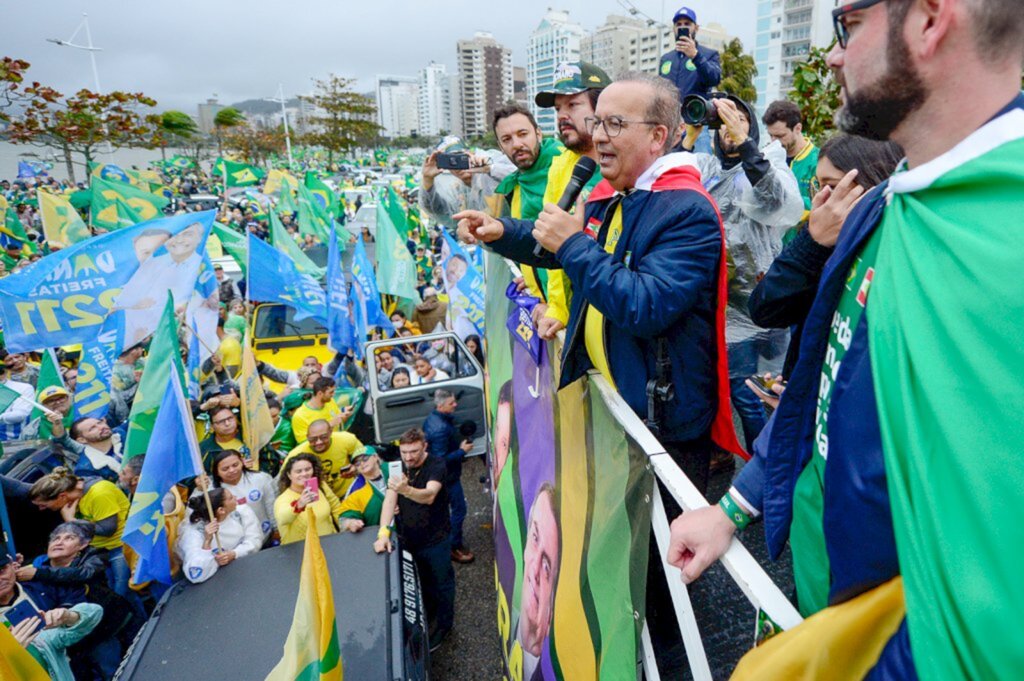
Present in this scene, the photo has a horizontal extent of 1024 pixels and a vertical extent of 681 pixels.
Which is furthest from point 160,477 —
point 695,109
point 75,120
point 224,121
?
point 224,121

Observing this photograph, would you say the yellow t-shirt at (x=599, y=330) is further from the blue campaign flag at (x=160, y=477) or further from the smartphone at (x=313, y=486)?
the smartphone at (x=313, y=486)

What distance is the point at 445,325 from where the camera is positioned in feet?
36.6

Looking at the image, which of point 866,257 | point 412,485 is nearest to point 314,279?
point 412,485

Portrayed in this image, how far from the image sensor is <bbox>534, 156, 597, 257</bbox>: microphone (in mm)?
2394

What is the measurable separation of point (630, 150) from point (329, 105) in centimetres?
5462

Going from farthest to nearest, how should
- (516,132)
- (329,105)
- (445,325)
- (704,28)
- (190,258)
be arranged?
1. (704,28)
2. (329,105)
3. (445,325)
4. (190,258)
5. (516,132)

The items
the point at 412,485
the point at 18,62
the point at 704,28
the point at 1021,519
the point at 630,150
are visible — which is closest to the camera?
the point at 1021,519

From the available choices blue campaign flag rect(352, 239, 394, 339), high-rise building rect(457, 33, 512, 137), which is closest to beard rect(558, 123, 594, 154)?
blue campaign flag rect(352, 239, 394, 339)

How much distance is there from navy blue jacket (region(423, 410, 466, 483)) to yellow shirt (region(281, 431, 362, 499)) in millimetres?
744

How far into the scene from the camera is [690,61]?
507cm

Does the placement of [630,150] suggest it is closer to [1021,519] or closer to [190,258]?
[1021,519]

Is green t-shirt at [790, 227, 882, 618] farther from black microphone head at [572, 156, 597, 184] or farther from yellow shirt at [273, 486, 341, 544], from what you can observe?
yellow shirt at [273, 486, 341, 544]

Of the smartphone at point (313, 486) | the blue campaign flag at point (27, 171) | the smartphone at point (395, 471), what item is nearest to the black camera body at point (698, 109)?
the smartphone at point (395, 471)

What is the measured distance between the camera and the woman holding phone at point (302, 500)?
452 centimetres
